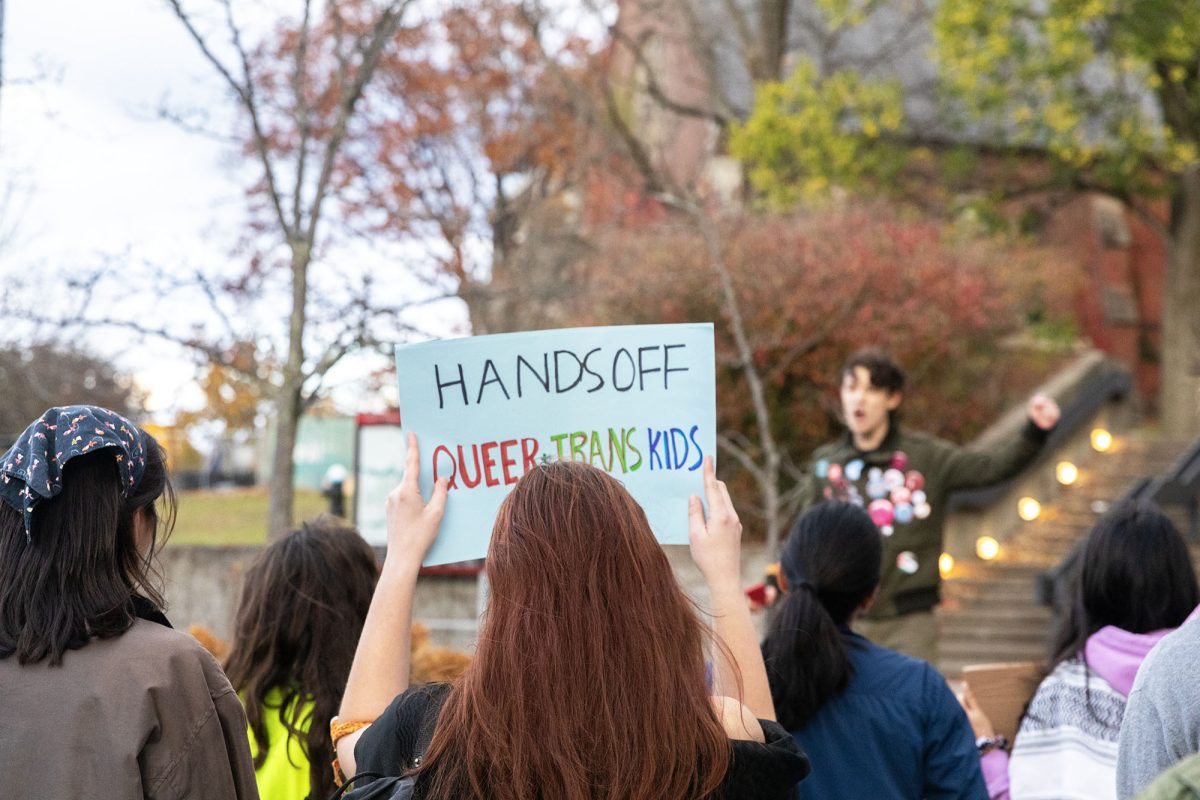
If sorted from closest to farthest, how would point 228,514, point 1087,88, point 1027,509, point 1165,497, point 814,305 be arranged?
point 1165,497 → point 814,305 → point 1027,509 → point 1087,88 → point 228,514

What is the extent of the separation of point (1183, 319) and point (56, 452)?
18194 millimetres

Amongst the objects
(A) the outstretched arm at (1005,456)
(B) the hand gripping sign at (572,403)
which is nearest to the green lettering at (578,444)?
(B) the hand gripping sign at (572,403)

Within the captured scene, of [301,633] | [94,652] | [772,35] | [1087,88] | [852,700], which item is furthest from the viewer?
[772,35]

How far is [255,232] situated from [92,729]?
12429 millimetres

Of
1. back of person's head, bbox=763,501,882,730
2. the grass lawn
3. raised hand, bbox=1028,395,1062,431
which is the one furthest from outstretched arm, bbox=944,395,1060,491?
the grass lawn

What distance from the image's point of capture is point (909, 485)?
5844 mm

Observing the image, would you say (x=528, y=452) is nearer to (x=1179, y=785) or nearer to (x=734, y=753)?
(x=734, y=753)

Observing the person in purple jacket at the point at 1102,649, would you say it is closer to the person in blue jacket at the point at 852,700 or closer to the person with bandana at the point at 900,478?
the person in blue jacket at the point at 852,700

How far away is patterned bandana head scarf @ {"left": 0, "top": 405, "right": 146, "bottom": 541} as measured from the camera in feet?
8.34

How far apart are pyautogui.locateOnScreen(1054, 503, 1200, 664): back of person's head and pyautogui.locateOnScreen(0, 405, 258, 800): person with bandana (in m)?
2.18

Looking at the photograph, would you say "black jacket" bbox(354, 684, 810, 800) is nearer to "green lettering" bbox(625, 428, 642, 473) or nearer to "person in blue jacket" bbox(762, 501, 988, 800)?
"green lettering" bbox(625, 428, 642, 473)

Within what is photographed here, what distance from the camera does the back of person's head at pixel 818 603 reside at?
3.21 meters

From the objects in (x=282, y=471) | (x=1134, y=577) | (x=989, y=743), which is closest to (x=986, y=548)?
(x=282, y=471)

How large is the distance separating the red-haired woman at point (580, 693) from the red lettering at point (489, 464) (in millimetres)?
649
